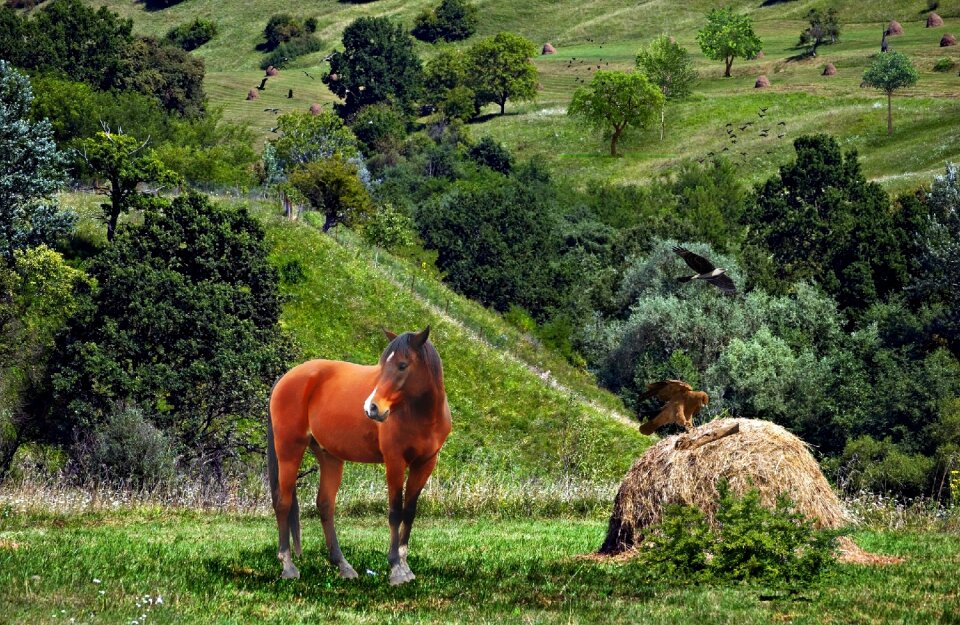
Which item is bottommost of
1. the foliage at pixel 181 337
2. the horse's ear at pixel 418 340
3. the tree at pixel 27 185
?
the foliage at pixel 181 337

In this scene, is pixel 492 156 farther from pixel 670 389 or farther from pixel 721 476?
pixel 721 476

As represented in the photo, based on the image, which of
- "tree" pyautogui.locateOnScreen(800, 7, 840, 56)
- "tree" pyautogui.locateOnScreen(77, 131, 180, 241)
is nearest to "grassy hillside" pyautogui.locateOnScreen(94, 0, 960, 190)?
"tree" pyautogui.locateOnScreen(800, 7, 840, 56)

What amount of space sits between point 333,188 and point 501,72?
298 ft

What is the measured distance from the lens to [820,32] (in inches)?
7032

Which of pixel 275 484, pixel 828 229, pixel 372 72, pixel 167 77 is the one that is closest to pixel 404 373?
pixel 275 484

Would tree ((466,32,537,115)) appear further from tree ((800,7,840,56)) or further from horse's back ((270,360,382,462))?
horse's back ((270,360,382,462))

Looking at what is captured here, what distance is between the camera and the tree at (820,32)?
586 feet

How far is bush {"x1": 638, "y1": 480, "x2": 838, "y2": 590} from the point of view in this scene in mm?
15789

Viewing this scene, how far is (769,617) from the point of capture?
514 inches

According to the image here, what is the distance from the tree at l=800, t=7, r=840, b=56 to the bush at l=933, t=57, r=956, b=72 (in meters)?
20.9

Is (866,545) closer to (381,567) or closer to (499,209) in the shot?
(381,567)

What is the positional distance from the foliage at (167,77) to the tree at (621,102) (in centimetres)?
4547

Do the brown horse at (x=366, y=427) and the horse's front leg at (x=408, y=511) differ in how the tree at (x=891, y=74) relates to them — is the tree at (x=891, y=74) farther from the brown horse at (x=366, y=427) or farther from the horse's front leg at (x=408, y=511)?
the horse's front leg at (x=408, y=511)

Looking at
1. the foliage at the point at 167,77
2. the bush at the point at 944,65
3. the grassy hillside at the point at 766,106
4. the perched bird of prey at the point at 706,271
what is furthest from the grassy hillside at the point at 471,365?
the bush at the point at 944,65
